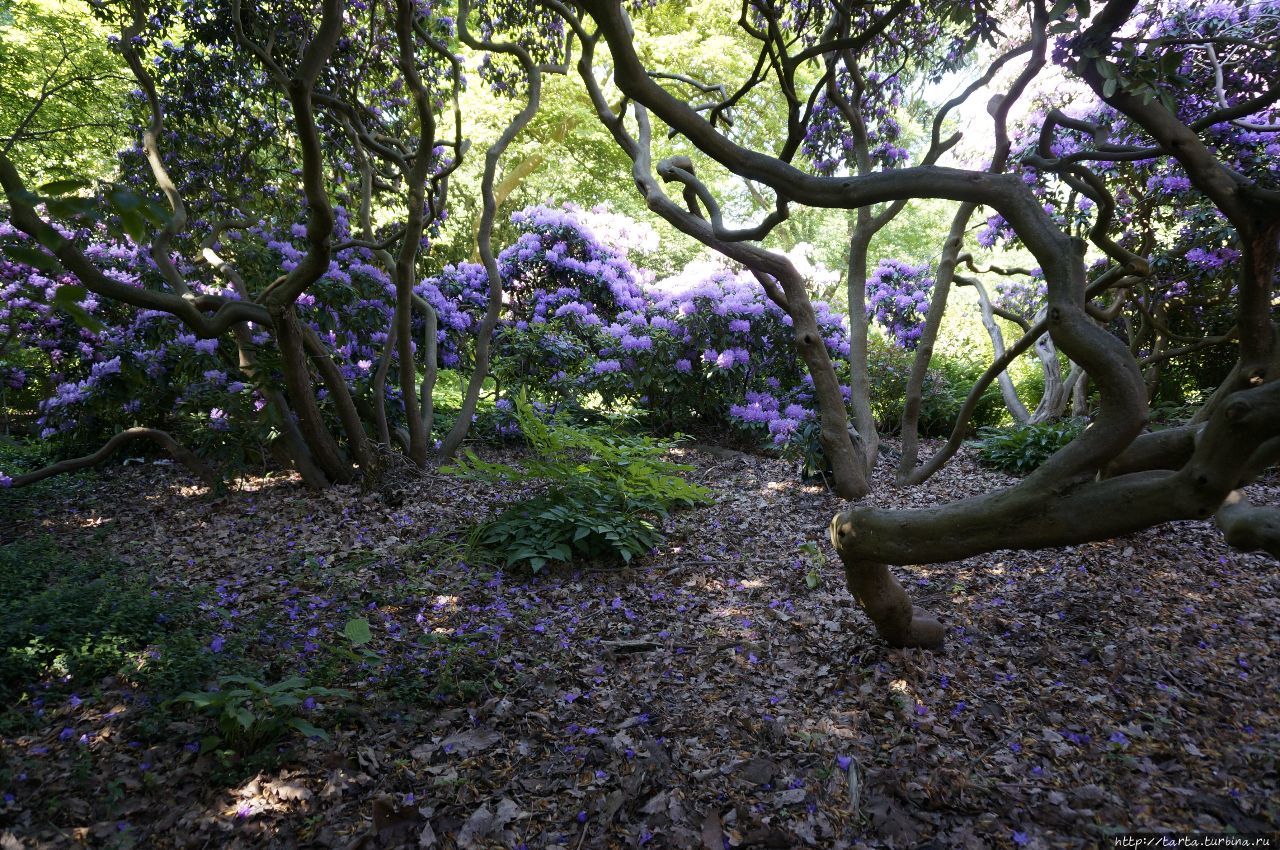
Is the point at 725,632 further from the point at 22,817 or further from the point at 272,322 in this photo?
the point at 272,322

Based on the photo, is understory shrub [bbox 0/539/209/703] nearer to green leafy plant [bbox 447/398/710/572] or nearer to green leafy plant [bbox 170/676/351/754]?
green leafy plant [bbox 170/676/351/754]

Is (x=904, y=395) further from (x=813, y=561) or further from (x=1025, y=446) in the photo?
(x=813, y=561)

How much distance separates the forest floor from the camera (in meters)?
1.91

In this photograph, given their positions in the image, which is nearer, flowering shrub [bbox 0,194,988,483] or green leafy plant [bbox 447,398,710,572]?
green leafy plant [bbox 447,398,710,572]

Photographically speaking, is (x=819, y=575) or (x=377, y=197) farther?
(x=377, y=197)

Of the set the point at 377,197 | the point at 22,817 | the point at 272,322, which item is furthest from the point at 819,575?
the point at 377,197

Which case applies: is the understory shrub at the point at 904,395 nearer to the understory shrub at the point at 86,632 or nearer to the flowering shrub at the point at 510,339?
the flowering shrub at the point at 510,339

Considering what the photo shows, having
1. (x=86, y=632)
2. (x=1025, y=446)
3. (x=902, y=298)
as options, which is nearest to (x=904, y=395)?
(x=902, y=298)

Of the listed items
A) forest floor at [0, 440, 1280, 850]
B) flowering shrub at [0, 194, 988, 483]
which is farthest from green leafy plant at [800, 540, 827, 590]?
flowering shrub at [0, 194, 988, 483]

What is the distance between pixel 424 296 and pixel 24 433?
179 inches

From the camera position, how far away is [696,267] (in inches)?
301

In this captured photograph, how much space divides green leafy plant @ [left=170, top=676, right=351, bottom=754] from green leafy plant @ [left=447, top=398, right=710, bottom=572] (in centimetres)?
151

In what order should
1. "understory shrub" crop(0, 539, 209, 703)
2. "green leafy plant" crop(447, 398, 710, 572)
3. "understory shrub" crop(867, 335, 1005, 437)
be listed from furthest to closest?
"understory shrub" crop(867, 335, 1005, 437) → "green leafy plant" crop(447, 398, 710, 572) → "understory shrub" crop(0, 539, 209, 703)

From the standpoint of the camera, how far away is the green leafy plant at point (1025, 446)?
6012 mm
